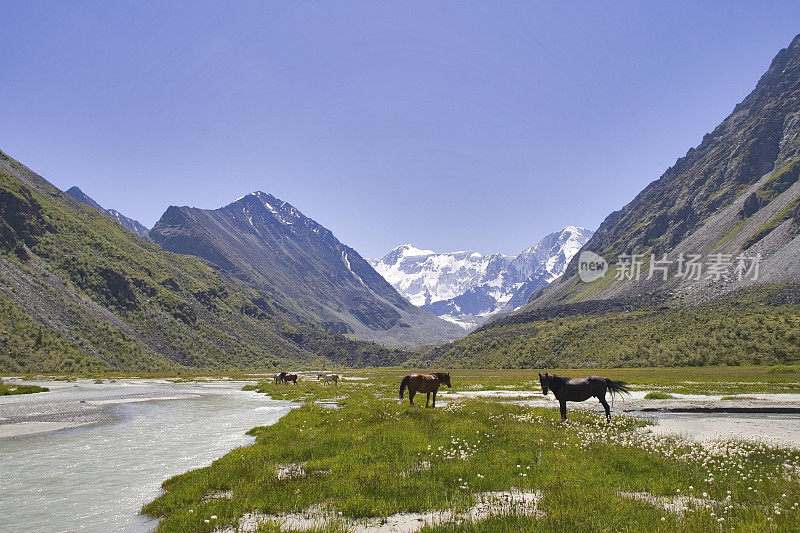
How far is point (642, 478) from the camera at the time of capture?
42.7 feet

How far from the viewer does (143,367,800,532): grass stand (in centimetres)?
975

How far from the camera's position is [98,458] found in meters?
18.8

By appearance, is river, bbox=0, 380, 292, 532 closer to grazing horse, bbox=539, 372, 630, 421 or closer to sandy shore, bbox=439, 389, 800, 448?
grazing horse, bbox=539, 372, 630, 421

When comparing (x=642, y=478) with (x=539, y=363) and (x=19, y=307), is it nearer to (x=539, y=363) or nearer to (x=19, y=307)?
(x=539, y=363)

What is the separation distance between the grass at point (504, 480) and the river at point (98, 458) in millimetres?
1555

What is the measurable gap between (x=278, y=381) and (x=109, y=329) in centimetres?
12138

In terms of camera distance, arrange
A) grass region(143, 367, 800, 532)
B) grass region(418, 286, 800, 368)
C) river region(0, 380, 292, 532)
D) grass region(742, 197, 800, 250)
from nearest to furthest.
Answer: grass region(143, 367, 800, 532) < river region(0, 380, 292, 532) < grass region(418, 286, 800, 368) < grass region(742, 197, 800, 250)

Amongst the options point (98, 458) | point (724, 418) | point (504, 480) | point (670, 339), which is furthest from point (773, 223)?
point (98, 458)

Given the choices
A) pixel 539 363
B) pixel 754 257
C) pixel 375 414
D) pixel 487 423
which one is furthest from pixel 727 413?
pixel 754 257

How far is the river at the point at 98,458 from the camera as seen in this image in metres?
11.7

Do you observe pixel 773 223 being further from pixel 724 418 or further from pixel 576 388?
pixel 576 388

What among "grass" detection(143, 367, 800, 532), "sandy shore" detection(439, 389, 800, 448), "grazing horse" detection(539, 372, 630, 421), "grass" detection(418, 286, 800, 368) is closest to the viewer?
"grass" detection(143, 367, 800, 532)

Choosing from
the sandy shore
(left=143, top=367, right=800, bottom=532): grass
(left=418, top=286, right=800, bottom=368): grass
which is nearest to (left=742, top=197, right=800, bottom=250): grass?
(left=418, top=286, right=800, bottom=368): grass

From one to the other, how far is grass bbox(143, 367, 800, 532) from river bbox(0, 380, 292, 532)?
5.10 ft
